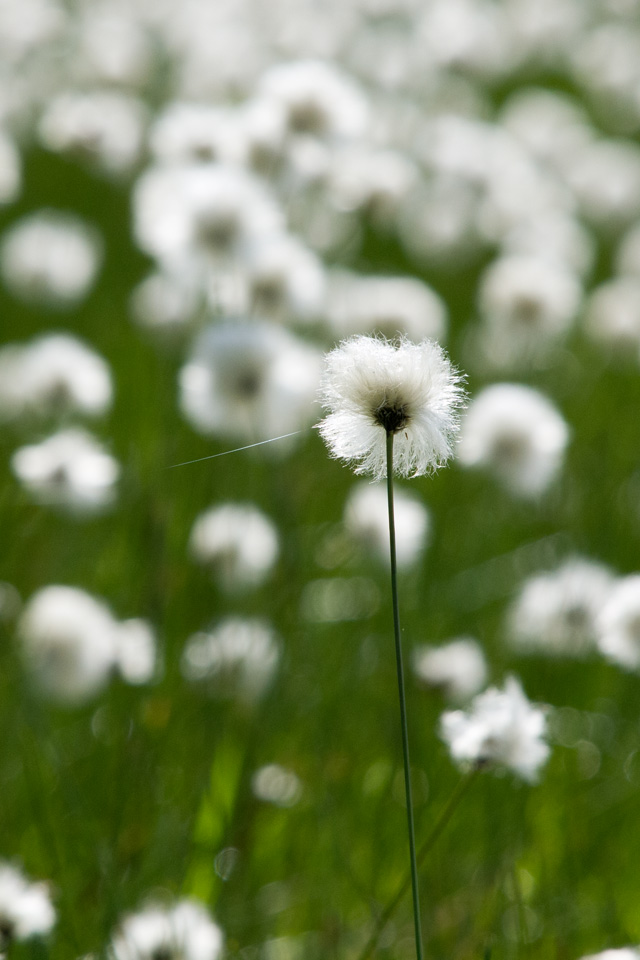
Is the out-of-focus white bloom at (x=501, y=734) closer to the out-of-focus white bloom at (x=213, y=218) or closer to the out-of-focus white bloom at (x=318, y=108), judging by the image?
the out-of-focus white bloom at (x=213, y=218)

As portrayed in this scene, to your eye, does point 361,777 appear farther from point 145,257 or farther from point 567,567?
point 145,257

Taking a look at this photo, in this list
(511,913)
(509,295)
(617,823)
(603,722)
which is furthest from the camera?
(509,295)

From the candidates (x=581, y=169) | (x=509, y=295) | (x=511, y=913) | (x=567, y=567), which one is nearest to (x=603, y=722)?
(x=567, y=567)

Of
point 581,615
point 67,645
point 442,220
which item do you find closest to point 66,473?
point 67,645

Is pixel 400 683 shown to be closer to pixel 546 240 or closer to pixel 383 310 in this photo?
pixel 383 310

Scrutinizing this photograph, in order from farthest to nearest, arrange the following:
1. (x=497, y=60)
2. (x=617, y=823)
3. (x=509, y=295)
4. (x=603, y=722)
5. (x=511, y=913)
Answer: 1. (x=497, y=60)
2. (x=509, y=295)
3. (x=603, y=722)
4. (x=617, y=823)
5. (x=511, y=913)

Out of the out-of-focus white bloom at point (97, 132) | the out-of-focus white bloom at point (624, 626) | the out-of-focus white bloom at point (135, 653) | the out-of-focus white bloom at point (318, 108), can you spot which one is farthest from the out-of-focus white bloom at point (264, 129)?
the out-of-focus white bloom at point (624, 626)

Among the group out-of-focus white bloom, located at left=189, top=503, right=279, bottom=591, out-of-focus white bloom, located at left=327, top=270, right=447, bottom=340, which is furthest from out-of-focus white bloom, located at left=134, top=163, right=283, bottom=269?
out-of-focus white bloom, located at left=189, top=503, right=279, bottom=591
